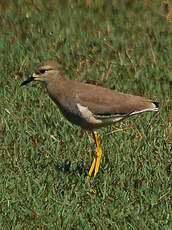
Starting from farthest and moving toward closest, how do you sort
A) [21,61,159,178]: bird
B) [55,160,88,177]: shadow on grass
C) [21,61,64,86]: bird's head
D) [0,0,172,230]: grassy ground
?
[21,61,64,86]: bird's head < [55,160,88,177]: shadow on grass < [21,61,159,178]: bird < [0,0,172,230]: grassy ground

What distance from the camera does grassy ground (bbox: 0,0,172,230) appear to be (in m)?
5.41

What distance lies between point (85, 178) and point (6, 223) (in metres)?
1.08

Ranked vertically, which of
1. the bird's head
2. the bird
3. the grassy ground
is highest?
the bird's head

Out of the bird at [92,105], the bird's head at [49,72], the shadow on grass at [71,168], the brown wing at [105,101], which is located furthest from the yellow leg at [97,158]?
the bird's head at [49,72]

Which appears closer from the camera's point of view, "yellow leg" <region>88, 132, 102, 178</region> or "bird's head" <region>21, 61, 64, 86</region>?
"yellow leg" <region>88, 132, 102, 178</region>

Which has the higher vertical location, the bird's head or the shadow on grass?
the bird's head

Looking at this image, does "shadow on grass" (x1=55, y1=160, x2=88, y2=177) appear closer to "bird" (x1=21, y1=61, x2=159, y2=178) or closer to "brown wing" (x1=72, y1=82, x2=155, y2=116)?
"bird" (x1=21, y1=61, x2=159, y2=178)

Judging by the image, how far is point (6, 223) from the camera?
519 centimetres

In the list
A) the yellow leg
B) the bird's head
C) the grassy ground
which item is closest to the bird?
the yellow leg

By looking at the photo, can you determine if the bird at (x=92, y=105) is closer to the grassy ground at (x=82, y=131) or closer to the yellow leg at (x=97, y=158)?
the yellow leg at (x=97, y=158)

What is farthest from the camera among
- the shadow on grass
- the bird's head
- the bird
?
the bird's head

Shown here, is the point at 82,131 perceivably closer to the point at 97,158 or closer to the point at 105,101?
the point at 97,158

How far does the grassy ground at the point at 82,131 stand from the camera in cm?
541

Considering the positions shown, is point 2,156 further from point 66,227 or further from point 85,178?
point 66,227
